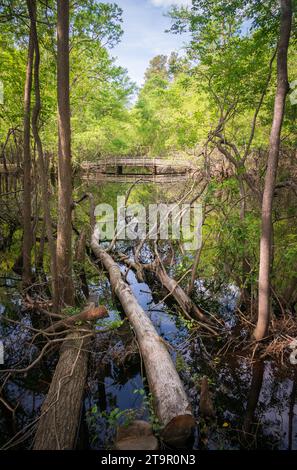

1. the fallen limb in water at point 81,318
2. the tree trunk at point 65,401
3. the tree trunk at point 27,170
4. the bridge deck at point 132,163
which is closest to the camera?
the tree trunk at point 65,401

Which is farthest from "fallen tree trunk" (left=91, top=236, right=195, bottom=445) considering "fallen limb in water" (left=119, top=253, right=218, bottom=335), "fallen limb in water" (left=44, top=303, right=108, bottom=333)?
"fallen limb in water" (left=119, top=253, right=218, bottom=335)

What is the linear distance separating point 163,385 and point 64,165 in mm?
3649

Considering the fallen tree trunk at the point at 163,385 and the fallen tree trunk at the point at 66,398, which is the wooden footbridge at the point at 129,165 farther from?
the fallen tree trunk at the point at 66,398

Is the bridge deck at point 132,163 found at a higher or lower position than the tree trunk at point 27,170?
higher

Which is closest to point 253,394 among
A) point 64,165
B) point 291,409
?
point 291,409

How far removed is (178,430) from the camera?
10.1 ft

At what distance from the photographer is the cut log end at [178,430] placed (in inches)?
119

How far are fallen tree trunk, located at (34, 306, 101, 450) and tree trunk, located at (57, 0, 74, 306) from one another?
0.79 m

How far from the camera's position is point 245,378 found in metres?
4.46

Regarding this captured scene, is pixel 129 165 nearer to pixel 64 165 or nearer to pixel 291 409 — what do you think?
pixel 64 165

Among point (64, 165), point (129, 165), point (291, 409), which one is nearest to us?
point (291, 409)

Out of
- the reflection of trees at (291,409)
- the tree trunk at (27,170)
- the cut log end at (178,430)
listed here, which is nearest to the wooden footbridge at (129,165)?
the tree trunk at (27,170)
